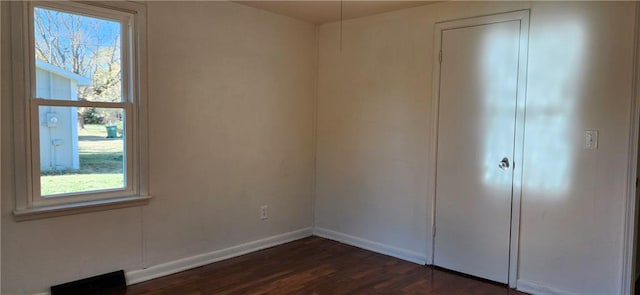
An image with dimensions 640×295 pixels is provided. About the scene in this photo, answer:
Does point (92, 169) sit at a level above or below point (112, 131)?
below

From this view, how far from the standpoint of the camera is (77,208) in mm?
2805

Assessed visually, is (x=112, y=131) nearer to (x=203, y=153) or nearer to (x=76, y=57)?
(x=76, y=57)

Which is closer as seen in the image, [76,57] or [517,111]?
[76,57]

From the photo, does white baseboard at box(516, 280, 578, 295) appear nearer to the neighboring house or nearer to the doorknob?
the doorknob

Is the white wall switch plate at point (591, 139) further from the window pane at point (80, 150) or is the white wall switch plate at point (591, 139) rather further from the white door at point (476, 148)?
the window pane at point (80, 150)

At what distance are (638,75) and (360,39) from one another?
2229mm

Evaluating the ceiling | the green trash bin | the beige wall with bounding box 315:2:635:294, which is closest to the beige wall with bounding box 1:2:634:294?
the beige wall with bounding box 315:2:635:294

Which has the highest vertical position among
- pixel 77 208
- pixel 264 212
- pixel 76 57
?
pixel 76 57

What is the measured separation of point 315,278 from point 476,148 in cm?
163

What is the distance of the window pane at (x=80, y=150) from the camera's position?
2701mm

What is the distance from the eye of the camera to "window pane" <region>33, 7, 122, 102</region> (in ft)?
8.73

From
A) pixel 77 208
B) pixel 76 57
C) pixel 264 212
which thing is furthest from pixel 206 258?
pixel 76 57

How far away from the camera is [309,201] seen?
451 centimetres

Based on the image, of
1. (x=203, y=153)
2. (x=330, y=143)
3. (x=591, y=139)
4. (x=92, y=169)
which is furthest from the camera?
(x=330, y=143)
